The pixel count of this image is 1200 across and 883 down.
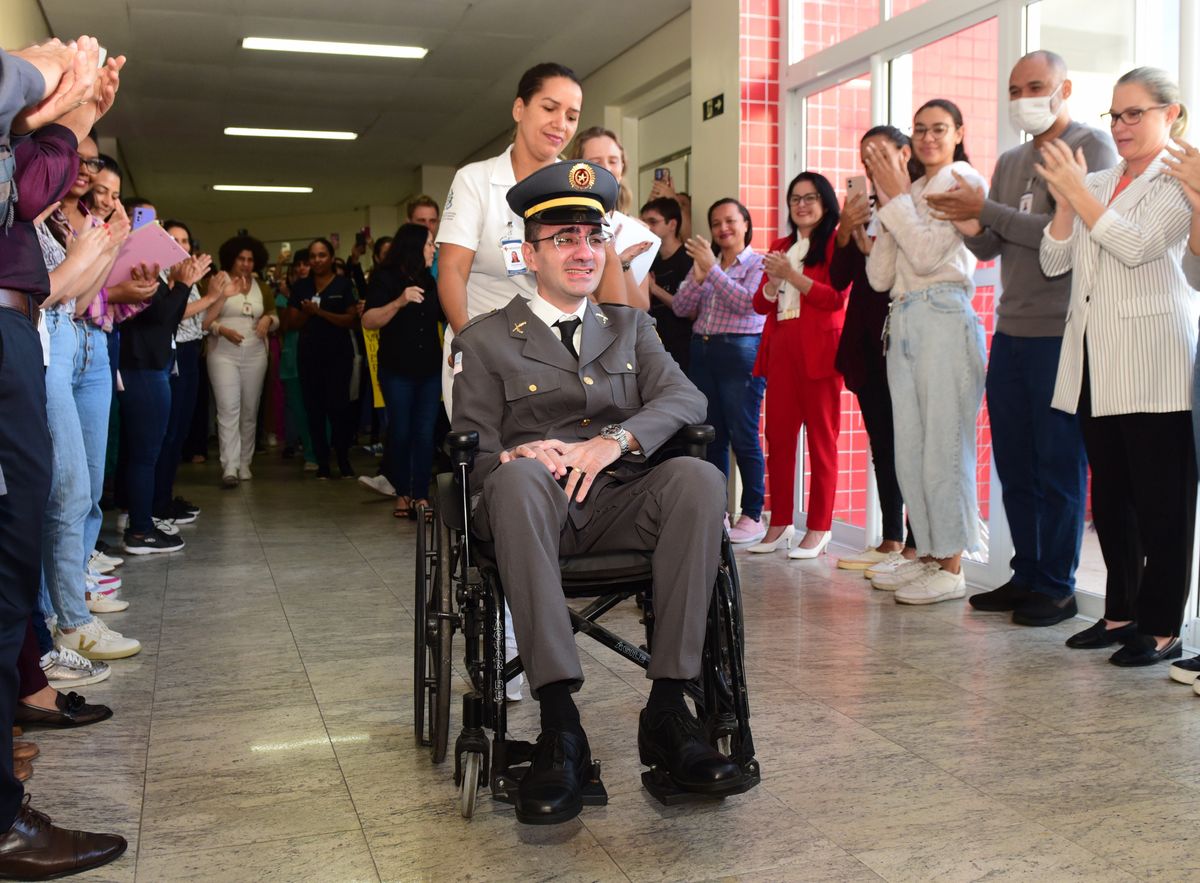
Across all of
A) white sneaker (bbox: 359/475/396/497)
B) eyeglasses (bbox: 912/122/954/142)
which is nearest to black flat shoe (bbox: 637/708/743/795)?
eyeglasses (bbox: 912/122/954/142)

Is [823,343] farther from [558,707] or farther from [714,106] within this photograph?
[558,707]

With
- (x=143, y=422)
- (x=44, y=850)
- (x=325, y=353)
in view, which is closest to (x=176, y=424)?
(x=143, y=422)

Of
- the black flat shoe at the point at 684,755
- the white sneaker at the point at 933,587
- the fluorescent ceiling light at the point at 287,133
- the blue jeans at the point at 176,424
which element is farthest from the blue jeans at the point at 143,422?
the fluorescent ceiling light at the point at 287,133

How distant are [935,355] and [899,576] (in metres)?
0.87

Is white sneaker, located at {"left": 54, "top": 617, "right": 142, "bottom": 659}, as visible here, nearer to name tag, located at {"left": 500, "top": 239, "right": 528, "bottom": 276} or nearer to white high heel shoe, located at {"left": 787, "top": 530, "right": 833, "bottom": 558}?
name tag, located at {"left": 500, "top": 239, "right": 528, "bottom": 276}

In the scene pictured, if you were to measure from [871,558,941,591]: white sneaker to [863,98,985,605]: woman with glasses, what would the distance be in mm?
59

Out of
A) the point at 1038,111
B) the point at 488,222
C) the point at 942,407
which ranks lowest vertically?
the point at 942,407

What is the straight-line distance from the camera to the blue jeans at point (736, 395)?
559 centimetres

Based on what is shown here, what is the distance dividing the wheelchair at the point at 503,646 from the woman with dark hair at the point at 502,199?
79cm

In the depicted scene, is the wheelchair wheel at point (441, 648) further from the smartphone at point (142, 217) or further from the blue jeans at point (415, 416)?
the blue jeans at point (415, 416)

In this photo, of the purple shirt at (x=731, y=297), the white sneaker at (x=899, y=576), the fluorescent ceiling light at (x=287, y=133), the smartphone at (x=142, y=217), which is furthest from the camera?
the fluorescent ceiling light at (x=287, y=133)

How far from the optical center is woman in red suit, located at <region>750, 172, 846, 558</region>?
506 centimetres

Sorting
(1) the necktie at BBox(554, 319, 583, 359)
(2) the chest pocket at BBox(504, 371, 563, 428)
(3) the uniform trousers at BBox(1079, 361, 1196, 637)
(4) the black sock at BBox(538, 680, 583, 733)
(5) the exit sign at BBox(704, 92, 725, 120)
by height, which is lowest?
(4) the black sock at BBox(538, 680, 583, 733)

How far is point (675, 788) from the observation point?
7.29ft
